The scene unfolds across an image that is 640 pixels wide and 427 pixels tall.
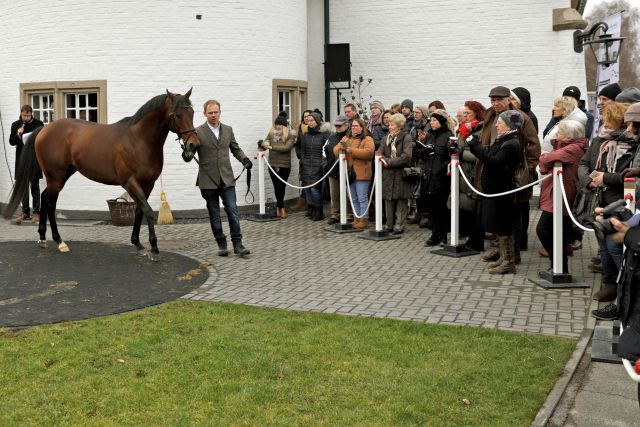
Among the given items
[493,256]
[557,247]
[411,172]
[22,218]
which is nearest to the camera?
[557,247]

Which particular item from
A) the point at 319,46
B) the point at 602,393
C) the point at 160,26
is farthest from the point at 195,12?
the point at 602,393

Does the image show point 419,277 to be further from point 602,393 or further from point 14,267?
point 14,267

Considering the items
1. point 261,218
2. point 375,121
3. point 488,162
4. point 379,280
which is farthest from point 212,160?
point 375,121

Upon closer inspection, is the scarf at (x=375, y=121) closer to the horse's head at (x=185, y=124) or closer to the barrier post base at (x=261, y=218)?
the barrier post base at (x=261, y=218)

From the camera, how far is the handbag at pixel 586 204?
22.1 ft

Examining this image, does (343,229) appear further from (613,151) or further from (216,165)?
(613,151)

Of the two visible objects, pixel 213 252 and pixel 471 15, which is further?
pixel 471 15

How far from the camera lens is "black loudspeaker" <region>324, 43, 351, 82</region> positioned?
15.8 meters

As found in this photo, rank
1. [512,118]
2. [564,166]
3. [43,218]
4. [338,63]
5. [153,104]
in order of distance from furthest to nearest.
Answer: [338,63] < [43,218] < [153,104] < [512,118] < [564,166]

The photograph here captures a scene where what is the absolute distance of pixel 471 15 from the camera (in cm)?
1505

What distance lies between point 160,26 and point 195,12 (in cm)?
68

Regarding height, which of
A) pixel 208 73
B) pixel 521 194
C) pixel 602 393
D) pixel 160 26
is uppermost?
pixel 160 26

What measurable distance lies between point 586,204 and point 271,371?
11.9 feet

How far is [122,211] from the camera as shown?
1227 centimetres
